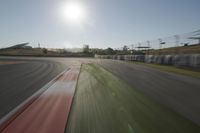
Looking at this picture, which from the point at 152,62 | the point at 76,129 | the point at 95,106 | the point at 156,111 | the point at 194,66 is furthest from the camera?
the point at 152,62

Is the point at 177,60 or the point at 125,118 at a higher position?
the point at 177,60

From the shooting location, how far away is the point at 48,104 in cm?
682

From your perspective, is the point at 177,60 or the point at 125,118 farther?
the point at 177,60

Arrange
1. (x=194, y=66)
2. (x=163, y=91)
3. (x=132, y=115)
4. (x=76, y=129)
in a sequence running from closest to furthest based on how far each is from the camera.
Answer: (x=76, y=129) < (x=132, y=115) < (x=163, y=91) < (x=194, y=66)

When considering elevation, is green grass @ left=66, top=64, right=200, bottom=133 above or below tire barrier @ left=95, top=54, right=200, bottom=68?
below

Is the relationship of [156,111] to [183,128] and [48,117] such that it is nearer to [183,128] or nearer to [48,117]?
[183,128]

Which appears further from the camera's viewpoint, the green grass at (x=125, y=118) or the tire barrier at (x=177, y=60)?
the tire barrier at (x=177, y=60)

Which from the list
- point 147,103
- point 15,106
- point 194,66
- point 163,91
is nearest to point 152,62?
point 194,66

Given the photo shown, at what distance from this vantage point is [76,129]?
431cm

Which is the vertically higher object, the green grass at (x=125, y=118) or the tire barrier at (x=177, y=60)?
the tire barrier at (x=177, y=60)

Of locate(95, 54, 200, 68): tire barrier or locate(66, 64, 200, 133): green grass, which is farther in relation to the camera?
locate(95, 54, 200, 68): tire barrier

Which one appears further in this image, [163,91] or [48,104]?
[163,91]

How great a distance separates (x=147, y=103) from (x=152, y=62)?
1906 cm

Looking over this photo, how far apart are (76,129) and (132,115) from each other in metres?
1.65
